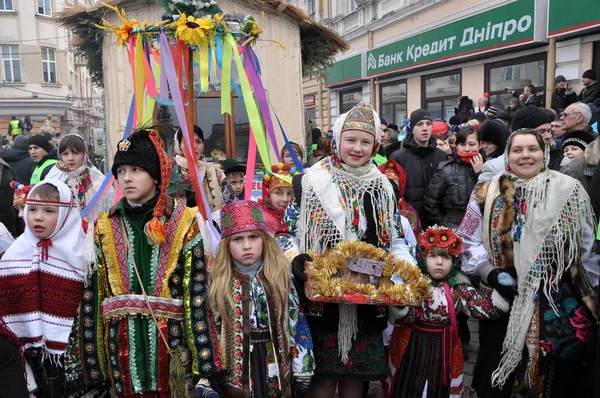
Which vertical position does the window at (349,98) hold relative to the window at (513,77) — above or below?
above

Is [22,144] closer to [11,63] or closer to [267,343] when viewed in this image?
[267,343]

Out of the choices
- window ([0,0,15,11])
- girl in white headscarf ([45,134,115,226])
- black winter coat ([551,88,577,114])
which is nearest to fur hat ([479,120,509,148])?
girl in white headscarf ([45,134,115,226])

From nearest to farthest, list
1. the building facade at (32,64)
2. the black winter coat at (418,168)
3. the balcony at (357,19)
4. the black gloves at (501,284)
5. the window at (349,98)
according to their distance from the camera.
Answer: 1. the black gloves at (501,284)
2. the black winter coat at (418,168)
3. the balcony at (357,19)
4. the window at (349,98)
5. the building facade at (32,64)

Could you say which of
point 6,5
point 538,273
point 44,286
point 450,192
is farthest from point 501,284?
point 6,5

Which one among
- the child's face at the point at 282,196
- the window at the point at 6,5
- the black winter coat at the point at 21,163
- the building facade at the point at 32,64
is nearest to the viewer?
the child's face at the point at 282,196

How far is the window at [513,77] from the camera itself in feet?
33.8

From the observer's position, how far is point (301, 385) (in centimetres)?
252

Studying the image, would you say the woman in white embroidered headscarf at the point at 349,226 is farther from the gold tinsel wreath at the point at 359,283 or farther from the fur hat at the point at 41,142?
the fur hat at the point at 41,142

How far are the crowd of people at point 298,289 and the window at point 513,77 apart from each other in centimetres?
829

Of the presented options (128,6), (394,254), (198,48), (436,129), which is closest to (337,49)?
(436,129)

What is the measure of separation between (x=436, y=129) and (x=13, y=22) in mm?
31311

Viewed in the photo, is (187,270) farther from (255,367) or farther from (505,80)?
(505,80)

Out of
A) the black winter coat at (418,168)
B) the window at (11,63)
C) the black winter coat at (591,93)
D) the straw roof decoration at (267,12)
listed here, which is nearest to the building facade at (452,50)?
the straw roof decoration at (267,12)

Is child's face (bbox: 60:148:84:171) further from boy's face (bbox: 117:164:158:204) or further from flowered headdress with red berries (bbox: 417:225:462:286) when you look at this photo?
flowered headdress with red berries (bbox: 417:225:462:286)
